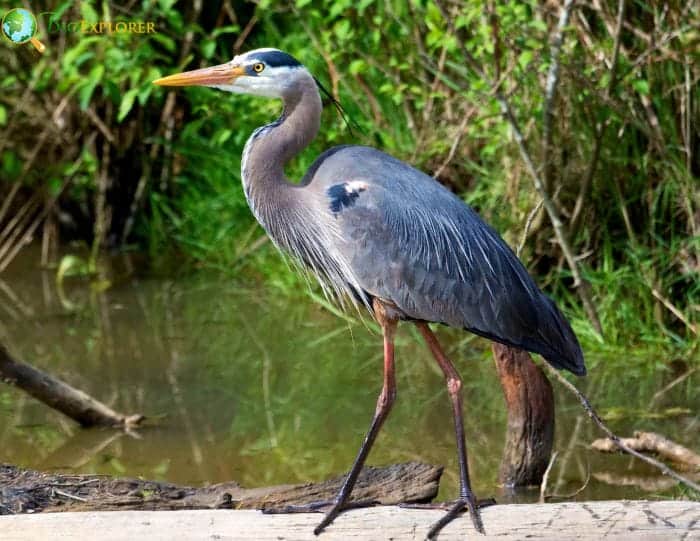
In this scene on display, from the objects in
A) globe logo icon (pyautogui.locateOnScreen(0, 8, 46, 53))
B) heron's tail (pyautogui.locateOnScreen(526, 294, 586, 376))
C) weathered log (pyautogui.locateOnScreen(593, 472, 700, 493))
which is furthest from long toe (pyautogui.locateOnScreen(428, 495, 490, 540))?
globe logo icon (pyautogui.locateOnScreen(0, 8, 46, 53))

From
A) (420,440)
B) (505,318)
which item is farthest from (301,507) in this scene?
(420,440)

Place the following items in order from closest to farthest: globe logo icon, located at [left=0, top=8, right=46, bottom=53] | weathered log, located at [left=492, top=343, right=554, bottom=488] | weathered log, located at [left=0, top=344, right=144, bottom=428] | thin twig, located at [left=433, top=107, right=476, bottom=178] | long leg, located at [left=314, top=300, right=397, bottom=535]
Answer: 1. long leg, located at [left=314, top=300, right=397, bottom=535]
2. weathered log, located at [left=492, top=343, right=554, bottom=488]
3. weathered log, located at [left=0, top=344, right=144, bottom=428]
4. thin twig, located at [left=433, top=107, right=476, bottom=178]
5. globe logo icon, located at [left=0, top=8, right=46, bottom=53]

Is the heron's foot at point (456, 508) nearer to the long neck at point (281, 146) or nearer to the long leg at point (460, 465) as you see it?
the long leg at point (460, 465)

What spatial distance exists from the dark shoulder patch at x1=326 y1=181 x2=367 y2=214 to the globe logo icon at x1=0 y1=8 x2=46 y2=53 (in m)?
3.43

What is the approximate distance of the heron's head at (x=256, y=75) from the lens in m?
3.89

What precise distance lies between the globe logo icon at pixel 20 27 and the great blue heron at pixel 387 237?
10.4ft

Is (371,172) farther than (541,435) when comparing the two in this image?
No

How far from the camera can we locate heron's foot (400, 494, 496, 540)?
335 cm

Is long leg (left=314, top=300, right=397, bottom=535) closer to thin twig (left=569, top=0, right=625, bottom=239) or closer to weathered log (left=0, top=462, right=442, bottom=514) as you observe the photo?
weathered log (left=0, top=462, right=442, bottom=514)

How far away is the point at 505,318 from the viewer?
3799mm

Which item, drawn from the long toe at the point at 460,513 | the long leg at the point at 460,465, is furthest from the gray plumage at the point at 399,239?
the long toe at the point at 460,513

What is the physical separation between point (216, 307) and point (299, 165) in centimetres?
99

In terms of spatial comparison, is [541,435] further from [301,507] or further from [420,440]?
[301,507]

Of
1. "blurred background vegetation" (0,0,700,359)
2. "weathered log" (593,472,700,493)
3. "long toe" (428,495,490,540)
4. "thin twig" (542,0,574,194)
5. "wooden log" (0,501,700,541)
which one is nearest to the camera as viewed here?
"wooden log" (0,501,700,541)
